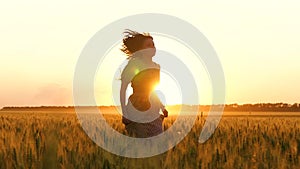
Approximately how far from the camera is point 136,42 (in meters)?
7.16

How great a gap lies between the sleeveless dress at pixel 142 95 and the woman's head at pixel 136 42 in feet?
0.56

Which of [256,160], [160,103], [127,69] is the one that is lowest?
[256,160]

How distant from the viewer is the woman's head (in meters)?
7.14

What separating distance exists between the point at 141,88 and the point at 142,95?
102mm

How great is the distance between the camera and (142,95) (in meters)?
7.05

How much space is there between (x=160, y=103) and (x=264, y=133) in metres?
1.47

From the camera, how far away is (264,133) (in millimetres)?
6613

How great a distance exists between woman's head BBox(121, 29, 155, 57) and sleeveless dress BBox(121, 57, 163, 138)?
6.7 inches

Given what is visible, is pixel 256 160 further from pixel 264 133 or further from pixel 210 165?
pixel 264 133

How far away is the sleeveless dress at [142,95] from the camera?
22.6 ft

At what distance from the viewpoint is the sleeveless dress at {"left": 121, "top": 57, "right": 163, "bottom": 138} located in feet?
22.6

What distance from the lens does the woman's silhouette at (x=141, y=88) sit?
6.87 m

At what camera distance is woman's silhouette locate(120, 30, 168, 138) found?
6871 mm

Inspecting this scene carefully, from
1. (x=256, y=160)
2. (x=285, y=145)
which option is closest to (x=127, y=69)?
(x=285, y=145)
